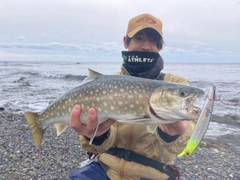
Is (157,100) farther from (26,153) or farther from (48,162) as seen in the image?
(26,153)

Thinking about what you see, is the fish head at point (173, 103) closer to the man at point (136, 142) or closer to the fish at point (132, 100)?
the fish at point (132, 100)

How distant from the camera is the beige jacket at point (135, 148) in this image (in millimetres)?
3463

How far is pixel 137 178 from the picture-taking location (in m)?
3.50

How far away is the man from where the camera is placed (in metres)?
3.35

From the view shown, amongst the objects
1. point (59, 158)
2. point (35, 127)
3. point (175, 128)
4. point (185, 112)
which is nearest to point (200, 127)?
point (185, 112)

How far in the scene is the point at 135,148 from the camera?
363 centimetres

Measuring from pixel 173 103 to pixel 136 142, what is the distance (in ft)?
3.64

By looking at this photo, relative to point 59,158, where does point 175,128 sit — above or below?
above

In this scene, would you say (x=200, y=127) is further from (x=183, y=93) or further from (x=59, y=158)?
(x=59, y=158)

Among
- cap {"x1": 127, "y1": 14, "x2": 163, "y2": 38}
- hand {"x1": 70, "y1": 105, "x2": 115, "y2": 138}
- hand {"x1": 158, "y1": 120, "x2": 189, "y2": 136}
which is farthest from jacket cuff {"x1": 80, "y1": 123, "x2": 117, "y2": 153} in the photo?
cap {"x1": 127, "y1": 14, "x2": 163, "y2": 38}

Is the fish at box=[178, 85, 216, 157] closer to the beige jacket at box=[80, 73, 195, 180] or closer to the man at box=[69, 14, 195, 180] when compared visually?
the man at box=[69, 14, 195, 180]

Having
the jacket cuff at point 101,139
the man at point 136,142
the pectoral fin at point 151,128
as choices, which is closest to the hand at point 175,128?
the man at point 136,142

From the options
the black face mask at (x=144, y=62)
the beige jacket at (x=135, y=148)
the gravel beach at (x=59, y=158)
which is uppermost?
the black face mask at (x=144, y=62)

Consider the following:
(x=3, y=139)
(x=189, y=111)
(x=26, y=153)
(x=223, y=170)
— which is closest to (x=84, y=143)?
(x=189, y=111)
